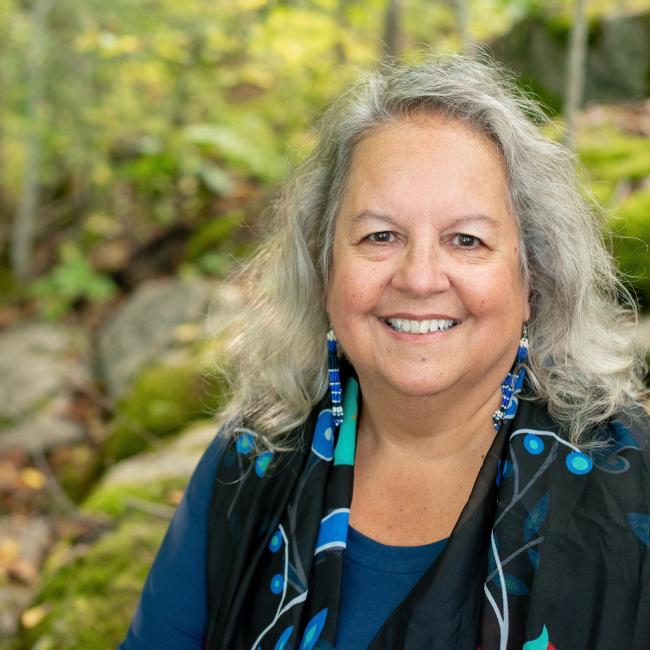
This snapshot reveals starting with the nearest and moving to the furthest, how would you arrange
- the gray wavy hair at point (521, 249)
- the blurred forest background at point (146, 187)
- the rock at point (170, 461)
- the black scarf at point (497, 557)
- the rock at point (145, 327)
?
the black scarf at point (497, 557), the gray wavy hair at point (521, 249), the rock at point (170, 461), the blurred forest background at point (146, 187), the rock at point (145, 327)

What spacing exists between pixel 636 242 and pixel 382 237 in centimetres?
216

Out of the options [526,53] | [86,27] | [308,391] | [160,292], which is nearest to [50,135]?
[86,27]

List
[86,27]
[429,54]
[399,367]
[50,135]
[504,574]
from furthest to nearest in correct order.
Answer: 1. [50,135]
2. [86,27]
3. [429,54]
4. [399,367]
5. [504,574]

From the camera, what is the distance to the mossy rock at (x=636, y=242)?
11.0 feet

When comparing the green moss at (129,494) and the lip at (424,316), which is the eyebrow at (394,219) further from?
the green moss at (129,494)

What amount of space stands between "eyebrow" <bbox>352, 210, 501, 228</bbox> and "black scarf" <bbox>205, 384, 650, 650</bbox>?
44cm

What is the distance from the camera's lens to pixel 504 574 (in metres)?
1.60

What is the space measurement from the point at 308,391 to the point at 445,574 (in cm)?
71

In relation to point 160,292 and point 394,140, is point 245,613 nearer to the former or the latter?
point 394,140

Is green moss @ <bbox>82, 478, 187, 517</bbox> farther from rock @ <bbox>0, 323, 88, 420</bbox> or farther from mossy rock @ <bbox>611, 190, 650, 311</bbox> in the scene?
rock @ <bbox>0, 323, 88, 420</bbox>

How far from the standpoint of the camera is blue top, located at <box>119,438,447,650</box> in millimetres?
1798

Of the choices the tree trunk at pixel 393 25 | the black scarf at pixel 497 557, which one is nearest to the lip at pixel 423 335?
the black scarf at pixel 497 557

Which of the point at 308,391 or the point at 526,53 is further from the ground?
the point at 526,53

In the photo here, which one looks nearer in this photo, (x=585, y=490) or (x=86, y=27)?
(x=585, y=490)
